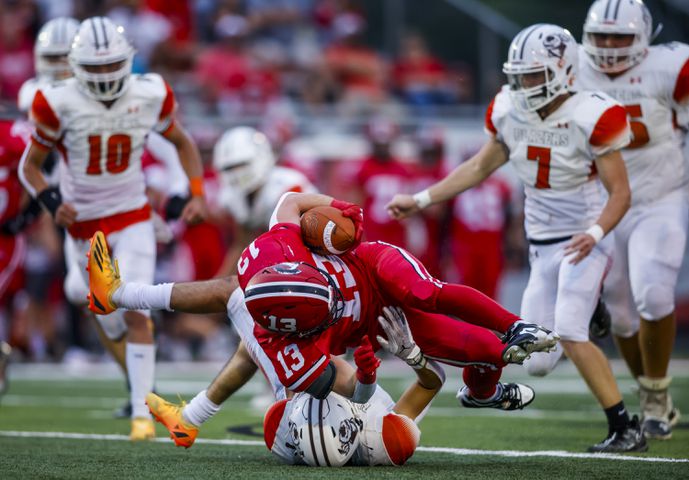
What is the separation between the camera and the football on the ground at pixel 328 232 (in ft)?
15.2

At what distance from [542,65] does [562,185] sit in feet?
1.87

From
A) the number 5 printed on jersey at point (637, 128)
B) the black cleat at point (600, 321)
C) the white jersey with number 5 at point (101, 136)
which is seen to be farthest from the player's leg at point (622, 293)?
the white jersey with number 5 at point (101, 136)

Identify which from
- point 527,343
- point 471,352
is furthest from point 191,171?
point 527,343

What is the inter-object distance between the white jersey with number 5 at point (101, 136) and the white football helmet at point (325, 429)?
2.29 meters

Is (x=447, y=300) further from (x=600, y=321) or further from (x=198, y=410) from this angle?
(x=600, y=321)

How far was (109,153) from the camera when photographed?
6449 mm

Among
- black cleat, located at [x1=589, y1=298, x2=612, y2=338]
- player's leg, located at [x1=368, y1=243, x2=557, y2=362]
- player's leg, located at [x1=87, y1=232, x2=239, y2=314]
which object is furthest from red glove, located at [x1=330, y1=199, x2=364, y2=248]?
black cleat, located at [x1=589, y1=298, x2=612, y2=338]

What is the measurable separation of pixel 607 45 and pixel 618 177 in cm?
89

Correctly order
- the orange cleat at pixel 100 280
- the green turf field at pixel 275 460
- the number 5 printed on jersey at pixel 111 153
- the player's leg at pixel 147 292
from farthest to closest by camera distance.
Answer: the number 5 printed on jersey at pixel 111 153 → the orange cleat at pixel 100 280 → the player's leg at pixel 147 292 → the green turf field at pixel 275 460

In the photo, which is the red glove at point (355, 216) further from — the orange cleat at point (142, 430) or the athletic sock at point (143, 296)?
the orange cleat at point (142, 430)

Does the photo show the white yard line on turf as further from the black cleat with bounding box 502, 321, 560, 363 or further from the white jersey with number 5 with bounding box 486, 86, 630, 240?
the white jersey with number 5 with bounding box 486, 86, 630, 240

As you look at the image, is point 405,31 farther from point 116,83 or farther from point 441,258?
point 116,83

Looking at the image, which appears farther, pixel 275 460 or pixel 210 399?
pixel 210 399

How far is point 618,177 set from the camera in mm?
5402
